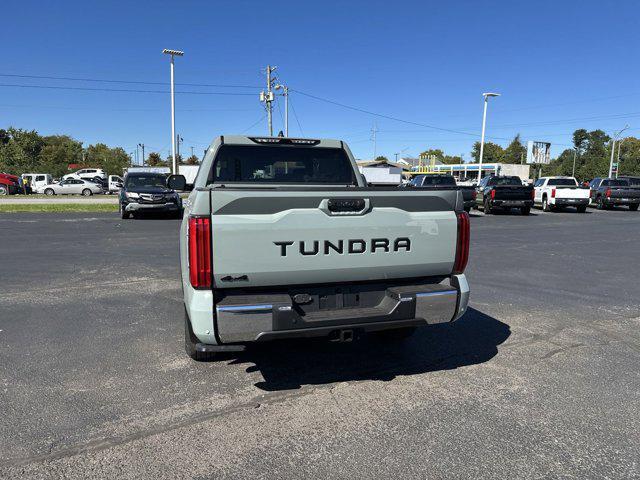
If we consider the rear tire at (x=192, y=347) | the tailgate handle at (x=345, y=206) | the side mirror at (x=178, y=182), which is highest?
the side mirror at (x=178, y=182)

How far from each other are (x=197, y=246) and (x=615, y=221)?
20474 millimetres

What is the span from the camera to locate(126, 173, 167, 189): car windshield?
17469 millimetres

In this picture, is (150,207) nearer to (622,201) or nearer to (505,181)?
(505,181)

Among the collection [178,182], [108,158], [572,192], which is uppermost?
[108,158]

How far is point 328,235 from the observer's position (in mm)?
3244

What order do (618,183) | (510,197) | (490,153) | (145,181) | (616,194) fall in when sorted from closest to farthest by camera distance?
(145,181)
(510,197)
(616,194)
(618,183)
(490,153)

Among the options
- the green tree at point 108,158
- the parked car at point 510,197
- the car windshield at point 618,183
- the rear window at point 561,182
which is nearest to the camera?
the parked car at point 510,197

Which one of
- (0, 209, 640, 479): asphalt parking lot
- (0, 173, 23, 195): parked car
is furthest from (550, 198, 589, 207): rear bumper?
(0, 173, 23, 195): parked car

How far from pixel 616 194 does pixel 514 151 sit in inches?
4246

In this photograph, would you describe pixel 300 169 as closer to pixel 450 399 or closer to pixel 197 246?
pixel 197 246

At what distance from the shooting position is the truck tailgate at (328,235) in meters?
3.04

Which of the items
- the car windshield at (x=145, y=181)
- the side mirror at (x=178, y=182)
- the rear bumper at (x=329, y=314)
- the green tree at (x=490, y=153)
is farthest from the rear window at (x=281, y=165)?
the green tree at (x=490, y=153)

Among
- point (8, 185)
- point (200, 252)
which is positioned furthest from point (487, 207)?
point (8, 185)

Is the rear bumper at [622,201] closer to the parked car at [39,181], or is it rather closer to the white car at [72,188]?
the white car at [72,188]
